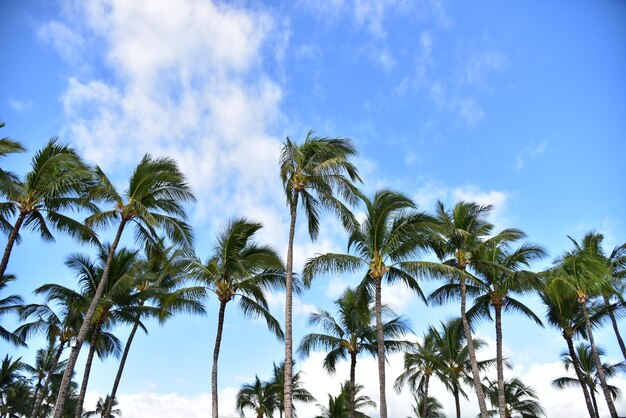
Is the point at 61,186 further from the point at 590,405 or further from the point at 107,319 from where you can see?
the point at 590,405

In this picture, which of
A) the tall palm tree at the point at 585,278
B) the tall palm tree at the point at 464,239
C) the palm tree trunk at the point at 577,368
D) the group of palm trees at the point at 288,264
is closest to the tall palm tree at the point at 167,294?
the group of palm trees at the point at 288,264

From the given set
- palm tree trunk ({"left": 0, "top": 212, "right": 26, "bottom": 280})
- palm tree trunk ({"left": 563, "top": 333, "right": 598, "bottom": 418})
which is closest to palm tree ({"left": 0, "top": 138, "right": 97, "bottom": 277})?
palm tree trunk ({"left": 0, "top": 212, "right": 26, "bottom": 280})

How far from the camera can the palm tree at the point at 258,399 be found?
34619 mm

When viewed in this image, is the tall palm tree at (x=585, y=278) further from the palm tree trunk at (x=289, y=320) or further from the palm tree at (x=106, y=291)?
the palm tree at (x=106, y=291)

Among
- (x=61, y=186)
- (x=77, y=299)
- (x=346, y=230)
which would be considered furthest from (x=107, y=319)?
(x=346, y=230)

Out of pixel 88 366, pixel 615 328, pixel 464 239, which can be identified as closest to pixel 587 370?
pixel 615 328

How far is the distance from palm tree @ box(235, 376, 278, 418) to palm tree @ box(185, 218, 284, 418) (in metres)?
15.3

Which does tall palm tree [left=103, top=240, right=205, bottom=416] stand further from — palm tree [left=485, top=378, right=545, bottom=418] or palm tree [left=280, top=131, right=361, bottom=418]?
palm tree [left=485, top=378, right=545, bottom=418]

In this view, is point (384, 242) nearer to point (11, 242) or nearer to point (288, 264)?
point (288, 264)

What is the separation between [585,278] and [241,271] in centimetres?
1767

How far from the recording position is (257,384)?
35.5 meters

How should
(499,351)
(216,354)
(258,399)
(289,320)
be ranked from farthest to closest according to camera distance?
(258,399), (499,351), (216,354), (289,320)

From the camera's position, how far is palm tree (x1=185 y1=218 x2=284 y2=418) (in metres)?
20.8

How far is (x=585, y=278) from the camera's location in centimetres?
2483
